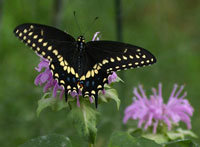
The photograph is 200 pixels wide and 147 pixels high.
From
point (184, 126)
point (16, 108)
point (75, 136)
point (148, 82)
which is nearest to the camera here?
point (75, 136)

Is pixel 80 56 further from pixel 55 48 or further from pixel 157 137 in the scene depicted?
pixel 157 137


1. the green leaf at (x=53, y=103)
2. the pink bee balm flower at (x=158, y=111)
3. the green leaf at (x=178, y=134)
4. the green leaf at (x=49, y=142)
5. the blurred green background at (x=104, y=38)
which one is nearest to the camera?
the green leaf at (x=49, y=142)

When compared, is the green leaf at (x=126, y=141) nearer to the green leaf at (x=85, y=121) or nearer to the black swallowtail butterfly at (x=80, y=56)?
the green leaf at (x=85, y=121)

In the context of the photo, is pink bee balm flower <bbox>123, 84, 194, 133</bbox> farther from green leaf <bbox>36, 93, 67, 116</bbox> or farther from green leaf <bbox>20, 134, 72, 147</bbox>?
green leaf <bbox>20, 134, 72, 147</bbox>

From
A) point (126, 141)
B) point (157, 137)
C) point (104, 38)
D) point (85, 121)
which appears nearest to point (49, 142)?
point (85, 121)

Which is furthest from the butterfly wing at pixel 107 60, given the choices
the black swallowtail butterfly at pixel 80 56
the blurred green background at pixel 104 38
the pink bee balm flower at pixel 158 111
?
the blurred green background at pixel 104 38

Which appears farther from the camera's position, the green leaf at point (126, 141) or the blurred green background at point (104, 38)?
the blurred green background at point (104, 38)

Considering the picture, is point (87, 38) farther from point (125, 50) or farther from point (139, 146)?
point (139, 146)

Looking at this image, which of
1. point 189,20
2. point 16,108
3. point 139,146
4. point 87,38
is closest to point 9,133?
point 16,108
